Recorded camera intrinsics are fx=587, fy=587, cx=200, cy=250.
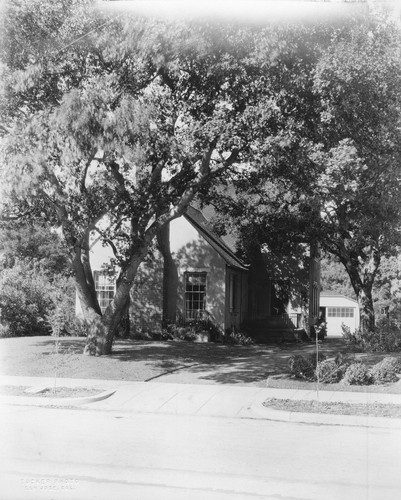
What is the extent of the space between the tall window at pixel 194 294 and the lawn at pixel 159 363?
366 cm

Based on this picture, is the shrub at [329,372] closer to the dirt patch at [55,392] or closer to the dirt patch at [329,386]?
the dirt patch at [329,386]

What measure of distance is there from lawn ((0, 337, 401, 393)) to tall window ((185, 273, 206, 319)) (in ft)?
12.0

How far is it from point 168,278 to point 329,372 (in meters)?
13.5

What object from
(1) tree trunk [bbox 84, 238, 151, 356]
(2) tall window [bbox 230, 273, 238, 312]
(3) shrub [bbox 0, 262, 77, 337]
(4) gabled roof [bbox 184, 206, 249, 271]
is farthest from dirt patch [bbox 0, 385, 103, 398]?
(2) tall window [bbox 230, 273, 238, 312]

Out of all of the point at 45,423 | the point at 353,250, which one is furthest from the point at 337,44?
the point at 353,250

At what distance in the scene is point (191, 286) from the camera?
90.1ft

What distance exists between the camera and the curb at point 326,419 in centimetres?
1105

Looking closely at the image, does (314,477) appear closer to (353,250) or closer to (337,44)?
(337,44)

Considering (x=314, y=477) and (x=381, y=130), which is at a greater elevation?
(x=381, y=130)

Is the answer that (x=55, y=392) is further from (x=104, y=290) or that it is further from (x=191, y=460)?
(x=104, y=290)

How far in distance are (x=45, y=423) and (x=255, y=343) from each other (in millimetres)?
17289

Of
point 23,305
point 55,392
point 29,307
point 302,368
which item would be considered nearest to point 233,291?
point 29,307

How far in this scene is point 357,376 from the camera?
49.4ft

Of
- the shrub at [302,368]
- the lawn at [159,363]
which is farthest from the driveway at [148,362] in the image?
the shrub at [302,368]
